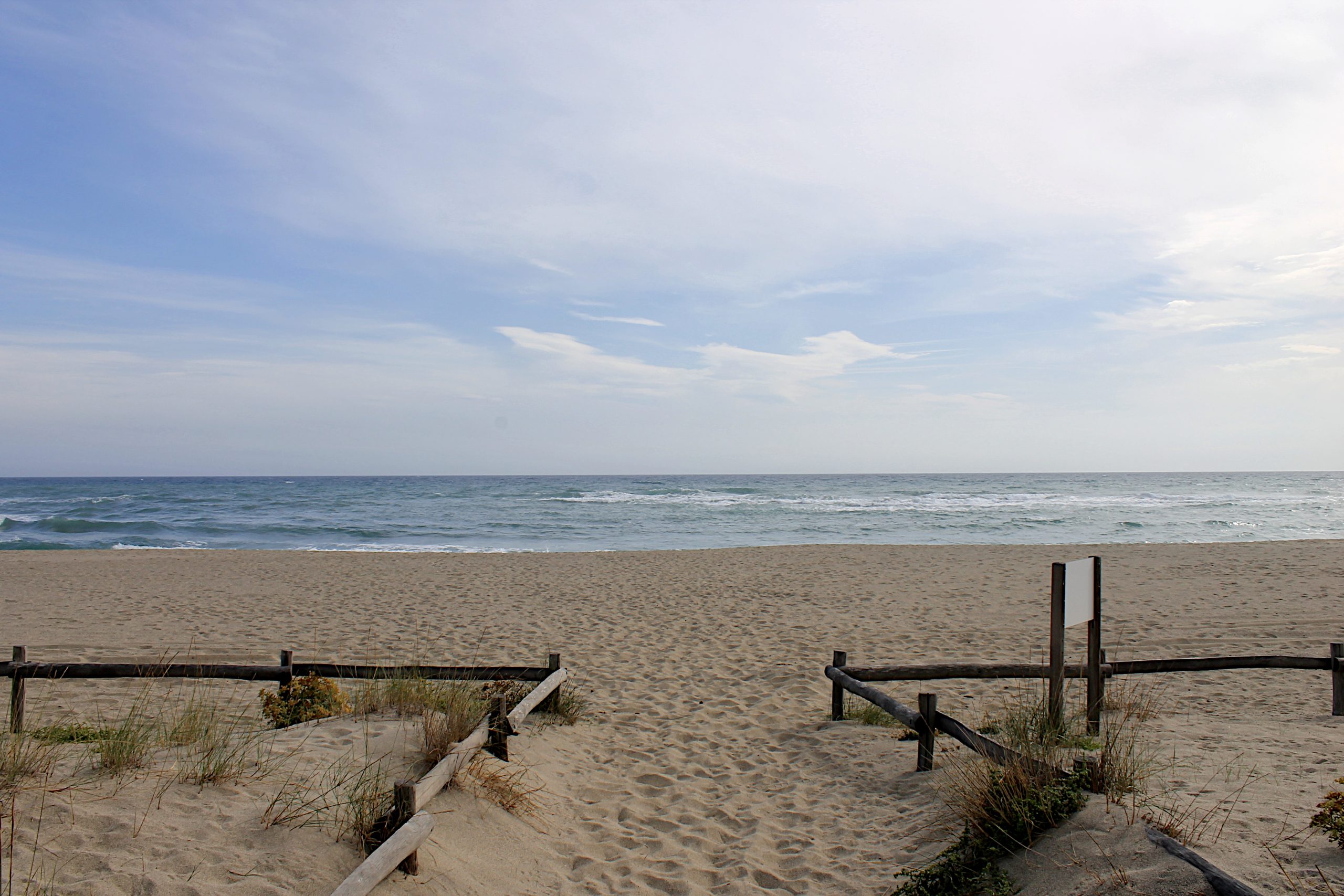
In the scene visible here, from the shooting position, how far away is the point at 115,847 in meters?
3.40

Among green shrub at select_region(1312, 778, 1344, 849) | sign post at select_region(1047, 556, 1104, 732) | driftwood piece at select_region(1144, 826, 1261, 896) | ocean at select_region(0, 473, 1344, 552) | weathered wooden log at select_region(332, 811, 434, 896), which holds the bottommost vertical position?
ocean at select_region(0, 473, 1344, 552)

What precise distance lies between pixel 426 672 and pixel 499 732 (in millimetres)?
1692

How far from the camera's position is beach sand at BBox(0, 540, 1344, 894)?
12.4 ft

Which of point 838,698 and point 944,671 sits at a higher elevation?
point 944,671

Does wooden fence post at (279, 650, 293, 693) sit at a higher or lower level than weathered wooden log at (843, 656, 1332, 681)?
lower

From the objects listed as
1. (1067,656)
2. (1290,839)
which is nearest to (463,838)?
(1290,839)

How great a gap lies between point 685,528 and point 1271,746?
28.6 meters

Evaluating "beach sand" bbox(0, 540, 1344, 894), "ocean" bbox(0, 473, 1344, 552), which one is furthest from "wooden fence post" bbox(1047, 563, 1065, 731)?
"ocean" bbox(0, 473, 1344, 552)

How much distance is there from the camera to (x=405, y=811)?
12.0 feet

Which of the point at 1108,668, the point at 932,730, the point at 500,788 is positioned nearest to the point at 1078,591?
the point at 932,730

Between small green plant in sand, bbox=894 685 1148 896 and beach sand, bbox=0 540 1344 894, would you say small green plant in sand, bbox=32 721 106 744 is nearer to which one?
beach sand, bbox=0 540 1344 894

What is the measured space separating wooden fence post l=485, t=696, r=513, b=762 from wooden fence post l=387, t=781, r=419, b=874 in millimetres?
1407

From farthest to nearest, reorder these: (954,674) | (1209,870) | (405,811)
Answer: (954,674), (405,811), (1209,870)

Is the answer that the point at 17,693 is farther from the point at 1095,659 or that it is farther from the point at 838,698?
the point at 1095,659
